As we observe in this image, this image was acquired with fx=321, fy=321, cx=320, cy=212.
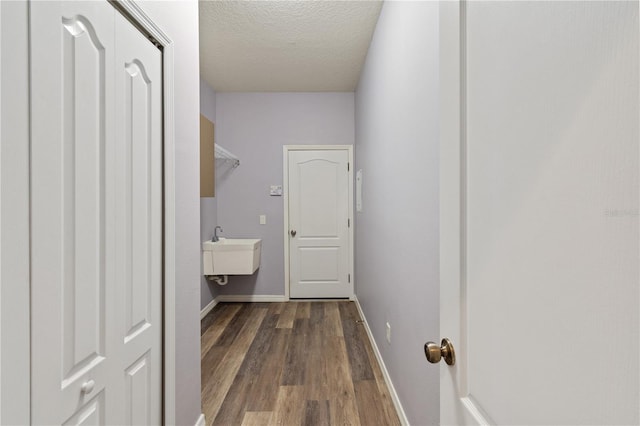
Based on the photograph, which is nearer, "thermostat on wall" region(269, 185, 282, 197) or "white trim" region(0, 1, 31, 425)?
"white trim" region(0, 1, 31, 425)

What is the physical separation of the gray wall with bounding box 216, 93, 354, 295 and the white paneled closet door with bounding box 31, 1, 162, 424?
2840mm

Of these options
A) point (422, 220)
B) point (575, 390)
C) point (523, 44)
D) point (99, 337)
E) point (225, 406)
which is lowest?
point (225, 406)

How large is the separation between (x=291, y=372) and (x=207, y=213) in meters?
2.19

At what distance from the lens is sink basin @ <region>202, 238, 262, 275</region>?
3771 mm

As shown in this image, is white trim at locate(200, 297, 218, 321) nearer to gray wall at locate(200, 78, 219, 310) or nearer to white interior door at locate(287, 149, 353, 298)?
gray wall at locate(200, 78, 219, 310)

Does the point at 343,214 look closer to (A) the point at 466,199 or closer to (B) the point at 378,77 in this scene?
(B) the point at 378,77

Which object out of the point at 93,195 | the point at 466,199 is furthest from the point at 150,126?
the point at 466,199

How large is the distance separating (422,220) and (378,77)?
1533 mm

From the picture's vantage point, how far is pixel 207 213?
3.84m

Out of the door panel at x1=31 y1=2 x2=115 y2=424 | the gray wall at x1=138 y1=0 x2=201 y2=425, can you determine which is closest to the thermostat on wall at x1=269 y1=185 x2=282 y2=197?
the gray wall at x1=138 y1=0 x2=201 y2=425

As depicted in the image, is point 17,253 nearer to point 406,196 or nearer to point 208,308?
point 406,196

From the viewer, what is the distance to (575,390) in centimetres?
40

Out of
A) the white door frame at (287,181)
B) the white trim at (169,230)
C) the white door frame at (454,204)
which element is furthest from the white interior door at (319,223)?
the white door frame at (454,204)

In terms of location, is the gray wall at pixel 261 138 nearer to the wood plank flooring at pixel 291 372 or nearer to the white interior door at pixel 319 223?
the white interior door at pixel 319 223
